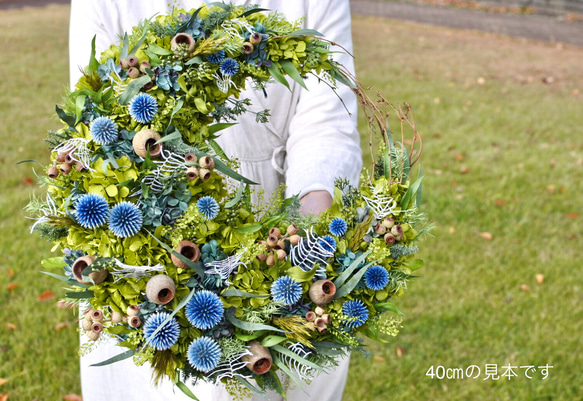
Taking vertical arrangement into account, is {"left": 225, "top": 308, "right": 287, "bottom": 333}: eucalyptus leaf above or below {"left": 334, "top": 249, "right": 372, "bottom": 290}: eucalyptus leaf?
below

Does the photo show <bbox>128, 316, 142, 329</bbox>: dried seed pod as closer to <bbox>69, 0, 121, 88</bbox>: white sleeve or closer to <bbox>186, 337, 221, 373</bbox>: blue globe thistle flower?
<bbox>186, 337, 221, 373</bbox>: blue globe thistle flower

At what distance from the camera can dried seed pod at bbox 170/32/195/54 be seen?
124cm

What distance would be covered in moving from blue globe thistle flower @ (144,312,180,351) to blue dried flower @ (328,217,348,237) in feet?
1.43

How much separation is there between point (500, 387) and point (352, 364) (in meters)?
0.81

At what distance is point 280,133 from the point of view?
1918 mm

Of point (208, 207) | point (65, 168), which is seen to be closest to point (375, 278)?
point (208, 207)

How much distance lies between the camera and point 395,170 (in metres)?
1.44

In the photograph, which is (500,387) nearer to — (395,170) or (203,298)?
(395,170)

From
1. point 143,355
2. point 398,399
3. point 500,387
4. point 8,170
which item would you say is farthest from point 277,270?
point 8,170

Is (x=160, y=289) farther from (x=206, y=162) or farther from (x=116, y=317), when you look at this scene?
(x=206, y=162)

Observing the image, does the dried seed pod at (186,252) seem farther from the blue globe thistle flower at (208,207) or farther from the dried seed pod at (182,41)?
the dried seed pod at (182,41)

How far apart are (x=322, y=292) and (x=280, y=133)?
81cm

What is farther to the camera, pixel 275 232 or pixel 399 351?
pixel 399 351

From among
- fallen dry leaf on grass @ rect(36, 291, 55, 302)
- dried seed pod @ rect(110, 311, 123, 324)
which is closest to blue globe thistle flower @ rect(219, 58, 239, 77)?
dried seed pod @ rect(110, 311, 123, 324)
